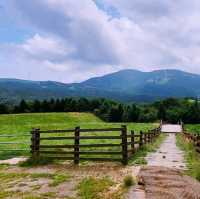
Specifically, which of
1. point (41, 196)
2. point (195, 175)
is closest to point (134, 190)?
point (41, 196)

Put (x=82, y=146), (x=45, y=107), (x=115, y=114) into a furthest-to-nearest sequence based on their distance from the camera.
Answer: (x=45, y=107), (x=115, y=114), (x=82, y=146)

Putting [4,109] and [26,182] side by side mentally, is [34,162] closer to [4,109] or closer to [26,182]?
[26,182]

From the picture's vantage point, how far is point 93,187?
12555 mm

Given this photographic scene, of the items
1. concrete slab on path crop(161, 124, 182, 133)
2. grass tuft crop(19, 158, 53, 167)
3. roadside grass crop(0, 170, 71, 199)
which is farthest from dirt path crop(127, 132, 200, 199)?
concrete slab on path crop(161, 124, 182, 133)

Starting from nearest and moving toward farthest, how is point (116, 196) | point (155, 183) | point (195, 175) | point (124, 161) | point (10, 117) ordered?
point (116, 196), point (155, 183), point (195, 175), point (124, 161), point (10, 117)

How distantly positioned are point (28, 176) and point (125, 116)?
111520mm

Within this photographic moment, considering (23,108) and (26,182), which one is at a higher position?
(23,108)

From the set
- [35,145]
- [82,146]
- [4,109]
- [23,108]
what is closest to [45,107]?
[23,108]

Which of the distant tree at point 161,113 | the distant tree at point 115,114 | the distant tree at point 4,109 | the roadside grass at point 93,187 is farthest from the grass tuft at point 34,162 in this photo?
the distant tree at point 161,113

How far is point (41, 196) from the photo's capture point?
462 inches

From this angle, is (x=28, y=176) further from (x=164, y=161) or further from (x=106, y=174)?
(x=164, y=161)

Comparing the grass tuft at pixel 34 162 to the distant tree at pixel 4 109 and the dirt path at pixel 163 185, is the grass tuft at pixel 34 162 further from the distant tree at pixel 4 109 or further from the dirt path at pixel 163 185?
the distant tree at pixel 4 109

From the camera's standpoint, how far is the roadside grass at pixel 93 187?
1159 centimetres

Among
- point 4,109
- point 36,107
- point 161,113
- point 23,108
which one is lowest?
point 161,113
